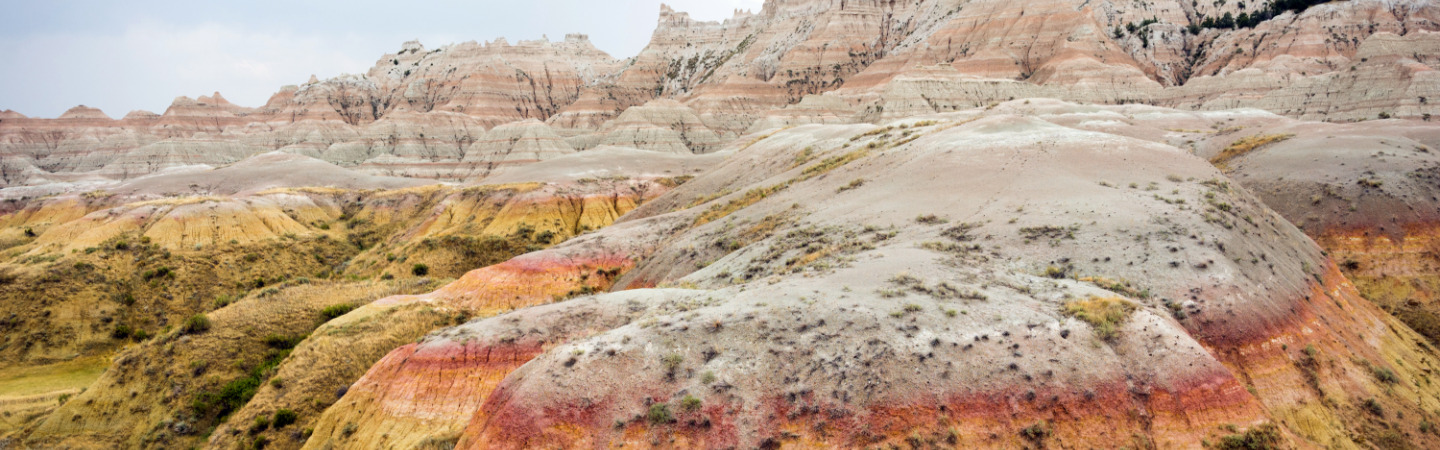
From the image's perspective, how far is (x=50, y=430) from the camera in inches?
833

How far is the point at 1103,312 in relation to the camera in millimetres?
10375

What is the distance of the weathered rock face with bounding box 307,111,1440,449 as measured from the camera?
8.95 metres

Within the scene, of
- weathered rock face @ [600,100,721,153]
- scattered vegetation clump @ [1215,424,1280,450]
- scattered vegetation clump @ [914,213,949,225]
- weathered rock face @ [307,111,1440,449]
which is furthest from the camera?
weathered rock face @ [600,100,721,153]

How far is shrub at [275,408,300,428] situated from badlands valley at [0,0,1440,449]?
9.1 inches

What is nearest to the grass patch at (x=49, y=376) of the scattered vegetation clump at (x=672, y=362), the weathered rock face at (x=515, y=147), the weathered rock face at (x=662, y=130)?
the scattered vegetation clump at (x=672, y=362)

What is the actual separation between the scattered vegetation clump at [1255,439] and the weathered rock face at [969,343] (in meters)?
0.12

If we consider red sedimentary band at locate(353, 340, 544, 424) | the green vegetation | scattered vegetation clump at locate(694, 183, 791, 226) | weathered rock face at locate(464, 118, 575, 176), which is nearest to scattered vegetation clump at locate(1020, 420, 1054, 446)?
red sedimentary band at locate(353, 340, 544, 424)

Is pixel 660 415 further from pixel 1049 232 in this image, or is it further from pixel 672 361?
pixel 1049 232

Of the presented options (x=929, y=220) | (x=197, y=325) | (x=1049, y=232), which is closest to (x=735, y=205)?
(x=929, y=220)

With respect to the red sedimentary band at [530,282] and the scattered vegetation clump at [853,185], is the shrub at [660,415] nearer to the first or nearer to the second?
the scattered vegetation clump at [853,185]

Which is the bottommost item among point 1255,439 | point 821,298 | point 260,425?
point 260,425

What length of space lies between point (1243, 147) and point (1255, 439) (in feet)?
107

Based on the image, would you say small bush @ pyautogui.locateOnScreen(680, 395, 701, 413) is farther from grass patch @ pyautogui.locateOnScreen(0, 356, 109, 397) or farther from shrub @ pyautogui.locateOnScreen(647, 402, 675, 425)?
grass patch @ pyautogui.locateOnScreen(0, 356, 109, 397)

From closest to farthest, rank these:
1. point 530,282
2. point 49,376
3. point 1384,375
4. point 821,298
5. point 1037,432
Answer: point 1037,432 → point 821,298 → point 1384,375 → point 530,282 → point 49,376
